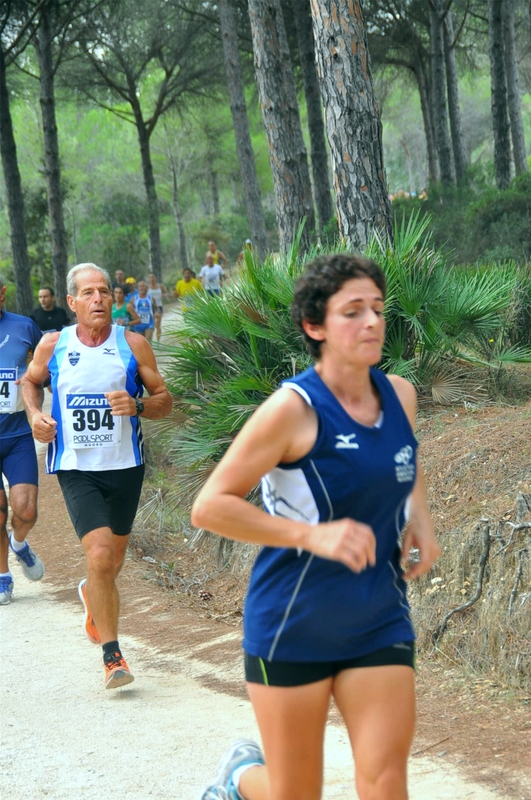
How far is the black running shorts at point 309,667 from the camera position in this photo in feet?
8.38

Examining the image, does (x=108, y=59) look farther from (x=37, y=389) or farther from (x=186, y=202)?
(x=186, y=202)

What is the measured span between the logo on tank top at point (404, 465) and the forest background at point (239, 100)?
21.0 feet

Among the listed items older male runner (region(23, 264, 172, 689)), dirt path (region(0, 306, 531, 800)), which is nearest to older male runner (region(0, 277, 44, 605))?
dirt path (region(0, 306, 531, 800))

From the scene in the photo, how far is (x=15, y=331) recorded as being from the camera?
709 centimetres

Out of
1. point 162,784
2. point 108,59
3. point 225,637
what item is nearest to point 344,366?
point 162,784

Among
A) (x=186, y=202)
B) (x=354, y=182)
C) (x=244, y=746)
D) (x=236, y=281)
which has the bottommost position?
(x=244, y=746)

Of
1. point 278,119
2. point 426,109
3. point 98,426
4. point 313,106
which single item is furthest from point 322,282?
point 426,109

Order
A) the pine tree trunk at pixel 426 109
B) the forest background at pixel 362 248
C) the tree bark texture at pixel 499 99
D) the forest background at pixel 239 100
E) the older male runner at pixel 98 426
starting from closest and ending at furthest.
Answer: the older male runner at pixel 98 426
the forest background at pixel 362 248
the forest background at pixel 239 100
the tree bark texture at pixel 499 99
the pine tree trunk at pixel 426 109

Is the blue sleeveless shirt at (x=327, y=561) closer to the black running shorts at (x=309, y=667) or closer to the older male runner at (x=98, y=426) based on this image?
the black running shorts at (x=309, y=667)

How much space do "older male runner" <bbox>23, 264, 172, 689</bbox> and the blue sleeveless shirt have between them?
104 inches

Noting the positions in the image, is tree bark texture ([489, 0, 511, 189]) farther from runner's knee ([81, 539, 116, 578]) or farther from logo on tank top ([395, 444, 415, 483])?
logo on tank top ([395, 444, 415, 483])

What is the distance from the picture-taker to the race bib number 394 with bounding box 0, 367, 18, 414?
7.01 metres

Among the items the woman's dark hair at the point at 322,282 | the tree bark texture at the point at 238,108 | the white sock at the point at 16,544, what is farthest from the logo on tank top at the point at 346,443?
the tree bark texture at the point at 238,108

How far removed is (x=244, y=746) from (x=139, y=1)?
26.0 m
